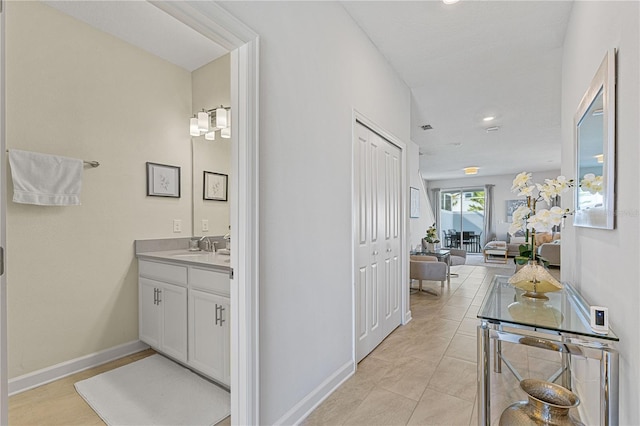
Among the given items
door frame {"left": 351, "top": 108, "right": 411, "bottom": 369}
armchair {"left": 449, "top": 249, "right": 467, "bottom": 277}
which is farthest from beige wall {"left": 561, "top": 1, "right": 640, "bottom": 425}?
armchair {"left": 449, "top": 249, "right": 467, "bottom": 277}

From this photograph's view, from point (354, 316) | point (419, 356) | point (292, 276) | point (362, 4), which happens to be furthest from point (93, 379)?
point (362, 4)

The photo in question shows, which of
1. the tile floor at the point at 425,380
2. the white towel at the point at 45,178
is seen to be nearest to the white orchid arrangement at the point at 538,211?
the tile floor at the point at 425,380

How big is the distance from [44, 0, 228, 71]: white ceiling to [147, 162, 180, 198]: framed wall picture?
3.56ft

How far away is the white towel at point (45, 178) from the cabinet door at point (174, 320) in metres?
0.99

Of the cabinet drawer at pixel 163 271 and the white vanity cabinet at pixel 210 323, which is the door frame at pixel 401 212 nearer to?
the white vanity cabinet at pixel 210 323

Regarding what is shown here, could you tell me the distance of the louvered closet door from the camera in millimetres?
2492

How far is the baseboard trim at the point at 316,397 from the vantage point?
66.2 inches

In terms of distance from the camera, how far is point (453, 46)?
2.69 meters

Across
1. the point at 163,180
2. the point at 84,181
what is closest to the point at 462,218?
the point at 163,180

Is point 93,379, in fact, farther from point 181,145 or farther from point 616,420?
point 616,420

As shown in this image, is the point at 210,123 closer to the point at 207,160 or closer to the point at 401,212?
the point at 207,160

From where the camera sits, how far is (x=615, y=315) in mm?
1149

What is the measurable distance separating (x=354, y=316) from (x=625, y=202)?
1.75 metres

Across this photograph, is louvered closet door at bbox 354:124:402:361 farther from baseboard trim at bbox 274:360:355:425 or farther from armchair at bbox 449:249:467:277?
armchair at bbox 449:249:467:277
